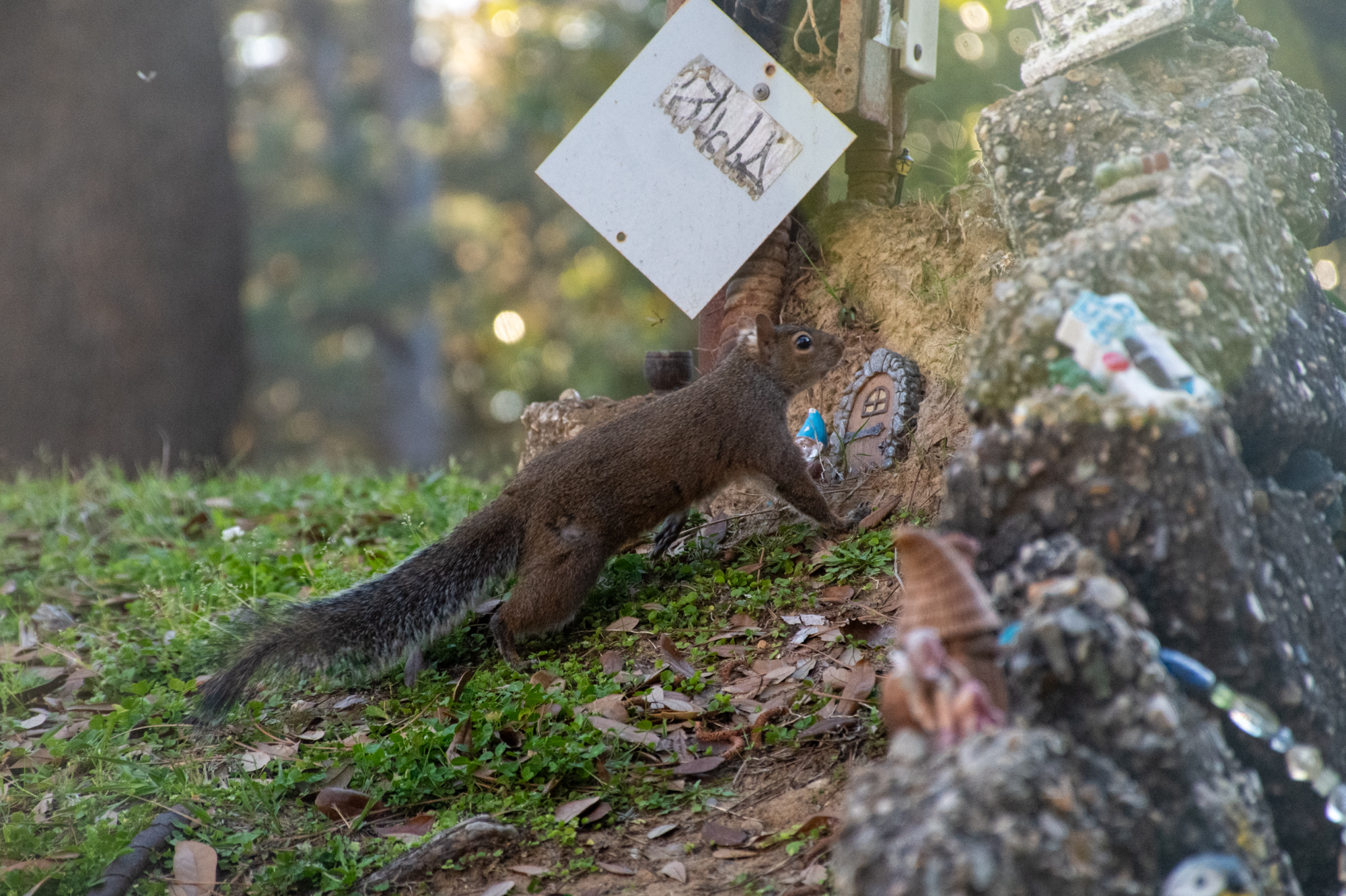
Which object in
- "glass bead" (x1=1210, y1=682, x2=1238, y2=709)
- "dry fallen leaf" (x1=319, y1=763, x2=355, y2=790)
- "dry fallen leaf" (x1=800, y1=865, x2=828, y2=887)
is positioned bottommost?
"dry fallen leaf" (x1=800, y1=865, x2=828, y2=887)

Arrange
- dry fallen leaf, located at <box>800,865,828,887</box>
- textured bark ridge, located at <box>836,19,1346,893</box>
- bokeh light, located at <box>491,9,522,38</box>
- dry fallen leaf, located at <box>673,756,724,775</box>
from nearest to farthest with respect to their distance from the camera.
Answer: textured bark ridge, located at <box>836,19,1346,893</box> < dry fallen leaf, located at <box>800,865,828,887</box> < dry fallen leaf, located at <box>673,756,724,775</box> < bokeh light, located at <box>491,9,522,38</box>

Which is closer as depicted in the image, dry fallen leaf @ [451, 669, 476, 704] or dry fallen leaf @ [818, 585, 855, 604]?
dry fallen leaf @ [451, 669, 476, 704]

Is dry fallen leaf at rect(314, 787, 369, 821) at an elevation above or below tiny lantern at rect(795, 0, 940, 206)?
below

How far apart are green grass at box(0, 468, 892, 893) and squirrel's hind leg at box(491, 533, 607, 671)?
0.27 feet

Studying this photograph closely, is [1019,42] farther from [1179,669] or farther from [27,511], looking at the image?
[27,511]

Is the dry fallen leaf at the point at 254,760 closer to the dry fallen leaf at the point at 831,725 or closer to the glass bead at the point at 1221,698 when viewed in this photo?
the dry fallen leaf at the point at 831,725

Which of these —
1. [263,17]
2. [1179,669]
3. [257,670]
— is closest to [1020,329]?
[1179,669]

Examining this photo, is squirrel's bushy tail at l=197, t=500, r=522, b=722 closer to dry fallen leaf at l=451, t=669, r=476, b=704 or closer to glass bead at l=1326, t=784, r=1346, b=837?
dry fallen leaf at l=451, t=669, r=476, b=704

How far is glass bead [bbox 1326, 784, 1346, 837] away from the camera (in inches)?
59.4

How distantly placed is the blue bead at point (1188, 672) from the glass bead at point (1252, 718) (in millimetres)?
55

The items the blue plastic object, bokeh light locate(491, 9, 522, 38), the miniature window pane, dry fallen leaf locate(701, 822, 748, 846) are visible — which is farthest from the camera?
bokeh light locate(491, 9, 522, 38)

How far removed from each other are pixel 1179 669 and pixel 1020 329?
1.75 ft

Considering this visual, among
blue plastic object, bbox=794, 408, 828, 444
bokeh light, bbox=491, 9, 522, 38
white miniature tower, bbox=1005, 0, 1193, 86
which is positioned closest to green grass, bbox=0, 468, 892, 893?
blue plastic object, bbox=794, 408, 828, 444

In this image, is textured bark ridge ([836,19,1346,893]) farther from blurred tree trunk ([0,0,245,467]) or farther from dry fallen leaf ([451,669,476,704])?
blurred tree trunk ([0,0,245,467])
